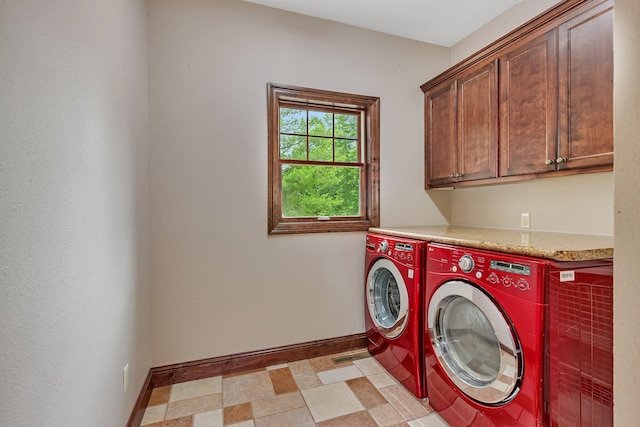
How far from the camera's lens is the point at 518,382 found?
4.12 feet

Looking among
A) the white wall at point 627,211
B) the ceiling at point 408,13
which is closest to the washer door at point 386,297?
the white wall at point 627,211

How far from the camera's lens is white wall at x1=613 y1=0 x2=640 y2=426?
2.33ft

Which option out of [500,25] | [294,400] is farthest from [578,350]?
[500,25]

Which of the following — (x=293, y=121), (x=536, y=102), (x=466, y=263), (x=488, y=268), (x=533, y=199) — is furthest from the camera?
(x=293, y=121)

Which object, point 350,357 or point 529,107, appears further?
point 350,357

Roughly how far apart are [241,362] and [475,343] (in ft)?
5.32

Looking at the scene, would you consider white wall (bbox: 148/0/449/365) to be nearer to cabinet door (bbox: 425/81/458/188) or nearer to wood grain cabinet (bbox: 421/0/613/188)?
cabinet door (bbox: 425/81/458/188)

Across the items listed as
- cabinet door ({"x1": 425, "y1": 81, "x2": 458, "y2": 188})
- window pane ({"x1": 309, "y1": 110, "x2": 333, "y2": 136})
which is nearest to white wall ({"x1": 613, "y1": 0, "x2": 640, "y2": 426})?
cabinet door ({"x1": 425, "y1": 81, "x2": 458, "y2": 188})

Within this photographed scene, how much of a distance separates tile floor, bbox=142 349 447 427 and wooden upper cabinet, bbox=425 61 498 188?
168 cm

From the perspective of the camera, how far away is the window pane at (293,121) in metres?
2.44

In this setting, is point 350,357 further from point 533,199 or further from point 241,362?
point 533,199

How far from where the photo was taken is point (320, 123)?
257cm

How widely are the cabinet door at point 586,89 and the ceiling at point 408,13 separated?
88 centimetres

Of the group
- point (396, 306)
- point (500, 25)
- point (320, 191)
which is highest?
point (500, 25)
